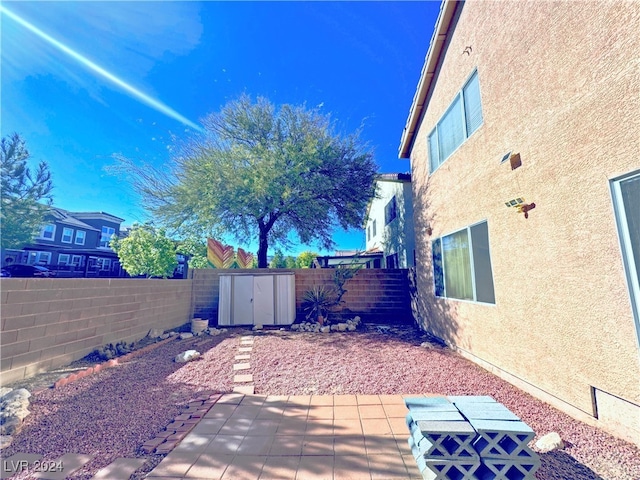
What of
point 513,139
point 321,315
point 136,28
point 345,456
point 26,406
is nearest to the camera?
point 345,456

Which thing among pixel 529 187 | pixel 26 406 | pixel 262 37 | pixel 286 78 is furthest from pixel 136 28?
pixel 529 187

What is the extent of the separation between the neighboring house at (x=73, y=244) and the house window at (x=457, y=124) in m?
20.1

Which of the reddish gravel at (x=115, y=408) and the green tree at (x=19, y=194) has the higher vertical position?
the green tree at (x=19, y=194)

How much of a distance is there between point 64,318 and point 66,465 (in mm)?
3250

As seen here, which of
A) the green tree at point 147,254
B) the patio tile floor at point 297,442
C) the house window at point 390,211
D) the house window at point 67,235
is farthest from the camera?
the house window at point 67,235

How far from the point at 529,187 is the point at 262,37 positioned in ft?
24.9

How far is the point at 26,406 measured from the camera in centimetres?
292

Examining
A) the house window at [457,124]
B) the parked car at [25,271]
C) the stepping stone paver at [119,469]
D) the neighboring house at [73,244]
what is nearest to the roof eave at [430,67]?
the house window at [457,124]

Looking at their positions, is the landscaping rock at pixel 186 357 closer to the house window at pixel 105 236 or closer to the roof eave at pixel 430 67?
the roof eave at pixel 430 67

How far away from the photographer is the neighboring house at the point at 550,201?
2.44 meters

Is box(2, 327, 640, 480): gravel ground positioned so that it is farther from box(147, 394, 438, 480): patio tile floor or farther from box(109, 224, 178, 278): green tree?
box(109, 224, 178, 278): green tree

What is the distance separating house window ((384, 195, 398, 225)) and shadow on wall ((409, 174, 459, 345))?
14.5ft

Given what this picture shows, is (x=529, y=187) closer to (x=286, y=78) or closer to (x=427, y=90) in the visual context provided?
(x=427, y=90)

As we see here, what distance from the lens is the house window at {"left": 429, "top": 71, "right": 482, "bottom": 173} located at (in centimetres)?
503
